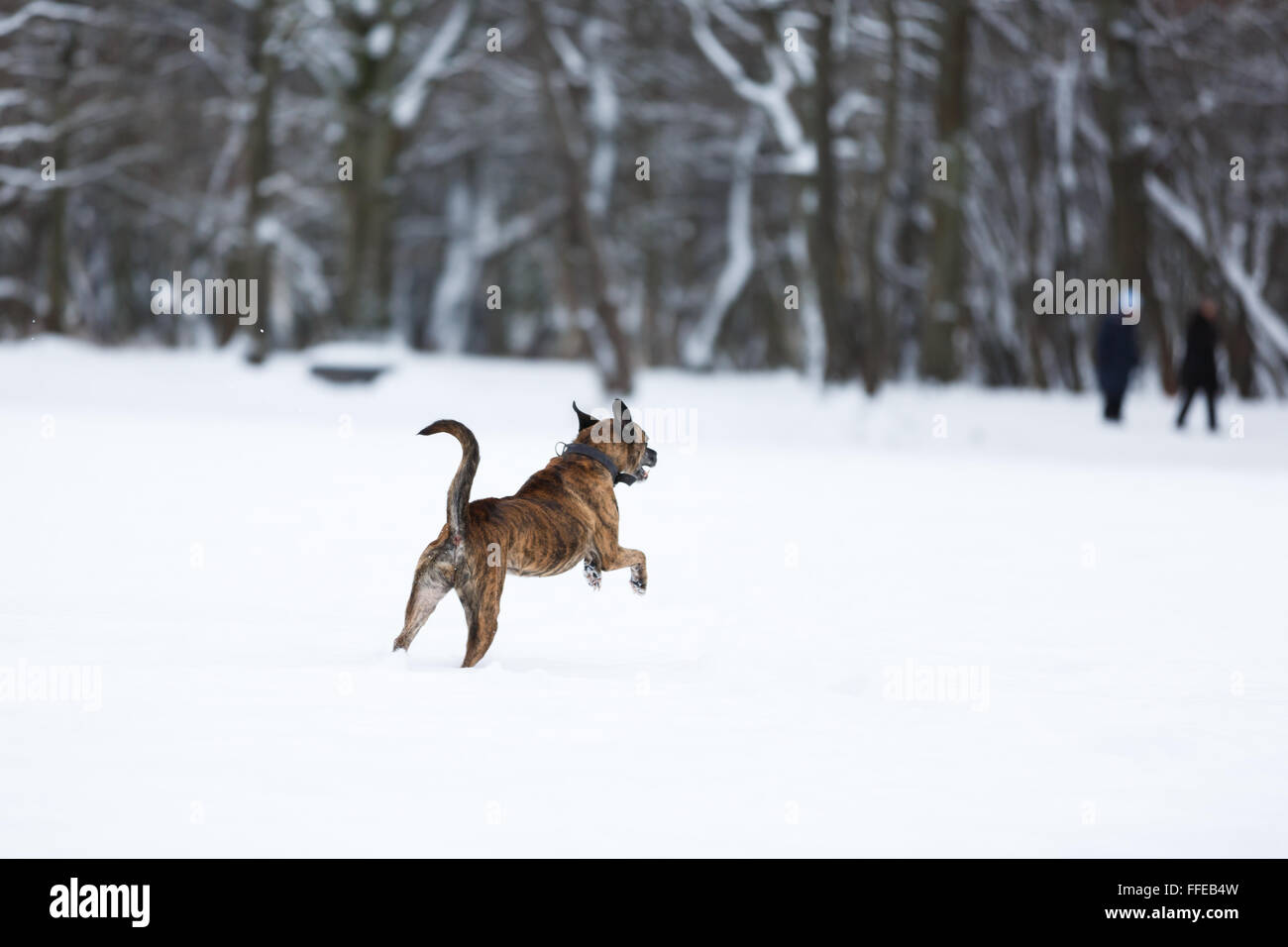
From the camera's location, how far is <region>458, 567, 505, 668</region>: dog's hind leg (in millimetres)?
6211

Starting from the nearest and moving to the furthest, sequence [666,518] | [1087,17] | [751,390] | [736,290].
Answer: [666,518] < [751,390] < [1087,17] < [736,290]

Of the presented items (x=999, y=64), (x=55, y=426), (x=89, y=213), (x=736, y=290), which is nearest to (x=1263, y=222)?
(x=999, y=64)

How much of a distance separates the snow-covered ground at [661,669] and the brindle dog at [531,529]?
1.25ft

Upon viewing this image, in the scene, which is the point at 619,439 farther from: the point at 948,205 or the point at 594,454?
the point at 948,205

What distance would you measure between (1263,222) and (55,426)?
26.2m

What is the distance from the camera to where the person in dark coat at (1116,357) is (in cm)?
2203

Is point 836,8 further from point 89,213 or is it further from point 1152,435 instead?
point 89,213

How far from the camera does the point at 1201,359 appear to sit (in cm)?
2138

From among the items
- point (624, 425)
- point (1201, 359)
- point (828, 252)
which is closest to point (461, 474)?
point (624, 425)

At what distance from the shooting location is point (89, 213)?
143 ft

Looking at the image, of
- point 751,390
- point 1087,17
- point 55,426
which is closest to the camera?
point 55,426

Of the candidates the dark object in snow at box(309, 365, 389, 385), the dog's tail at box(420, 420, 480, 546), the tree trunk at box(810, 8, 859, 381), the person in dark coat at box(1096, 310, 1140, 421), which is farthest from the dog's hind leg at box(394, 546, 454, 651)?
the tree trunk at box(810, 8, 859, 381)

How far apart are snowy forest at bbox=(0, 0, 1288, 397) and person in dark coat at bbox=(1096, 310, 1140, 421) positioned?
10.2ft

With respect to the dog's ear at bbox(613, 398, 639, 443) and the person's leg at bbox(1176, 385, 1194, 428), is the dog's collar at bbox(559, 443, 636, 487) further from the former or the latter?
the person's leg at bbox(1176, 385, 1194, 428)
